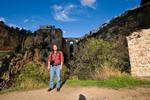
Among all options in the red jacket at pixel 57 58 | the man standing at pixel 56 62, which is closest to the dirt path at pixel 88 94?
the man standing at pixel 56 62

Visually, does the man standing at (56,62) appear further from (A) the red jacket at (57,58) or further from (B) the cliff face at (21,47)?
(B) the cliff face at (21,47)

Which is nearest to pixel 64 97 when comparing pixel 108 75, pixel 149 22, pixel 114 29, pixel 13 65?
pixel 108 75

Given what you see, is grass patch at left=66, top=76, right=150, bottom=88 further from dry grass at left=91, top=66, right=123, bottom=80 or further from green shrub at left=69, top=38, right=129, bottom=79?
green shrub at left=69, top=38, right=129, bottom=79

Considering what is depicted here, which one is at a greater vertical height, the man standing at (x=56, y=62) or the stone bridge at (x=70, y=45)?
the stone bridge at (x=70, y=45)

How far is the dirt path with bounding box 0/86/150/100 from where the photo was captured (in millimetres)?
9398

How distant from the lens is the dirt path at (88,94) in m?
9.40

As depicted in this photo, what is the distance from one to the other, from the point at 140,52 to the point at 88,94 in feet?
23.1

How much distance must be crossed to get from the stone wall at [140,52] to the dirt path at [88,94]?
4702mm

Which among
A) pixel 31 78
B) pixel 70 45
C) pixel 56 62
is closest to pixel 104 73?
pixel 31 78

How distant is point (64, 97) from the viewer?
9.63 metres

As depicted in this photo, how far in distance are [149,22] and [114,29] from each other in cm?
380

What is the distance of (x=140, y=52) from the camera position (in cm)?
1573

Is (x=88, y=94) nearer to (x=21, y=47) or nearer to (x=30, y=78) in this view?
(x=30, y=78)

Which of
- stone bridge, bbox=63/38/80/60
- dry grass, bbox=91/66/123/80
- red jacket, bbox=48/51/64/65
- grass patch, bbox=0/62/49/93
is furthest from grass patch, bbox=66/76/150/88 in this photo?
stone bridge, bbox=63/38/80/60
